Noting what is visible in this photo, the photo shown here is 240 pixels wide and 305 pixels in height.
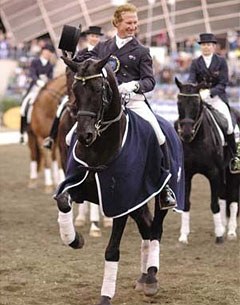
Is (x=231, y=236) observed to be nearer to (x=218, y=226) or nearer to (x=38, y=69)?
(x=218, y=226)

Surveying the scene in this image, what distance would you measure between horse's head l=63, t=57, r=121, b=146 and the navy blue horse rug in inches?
17.1

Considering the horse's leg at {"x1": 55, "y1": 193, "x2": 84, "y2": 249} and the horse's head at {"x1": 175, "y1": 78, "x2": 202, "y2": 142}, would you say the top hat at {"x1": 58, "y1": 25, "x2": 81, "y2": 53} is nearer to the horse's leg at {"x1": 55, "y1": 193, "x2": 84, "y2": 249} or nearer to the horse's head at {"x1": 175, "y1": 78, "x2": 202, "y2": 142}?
the horse's leg at {"x1": 55, "y1": 193, "x2": 84, "y2": 249}

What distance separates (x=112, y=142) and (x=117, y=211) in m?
0.56

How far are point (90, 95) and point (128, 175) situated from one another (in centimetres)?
84

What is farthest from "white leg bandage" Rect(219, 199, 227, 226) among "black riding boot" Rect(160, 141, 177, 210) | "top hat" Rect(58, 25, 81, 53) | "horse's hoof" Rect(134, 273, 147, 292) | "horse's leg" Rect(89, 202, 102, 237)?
"top hat" Rect(58, 25, 81, 53)

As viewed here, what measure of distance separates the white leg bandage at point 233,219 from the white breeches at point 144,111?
3.66 metres

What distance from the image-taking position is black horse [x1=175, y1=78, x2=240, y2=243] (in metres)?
9.70

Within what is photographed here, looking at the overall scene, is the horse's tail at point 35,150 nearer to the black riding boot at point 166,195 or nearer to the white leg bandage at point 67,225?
the black riding boot at point 166,195

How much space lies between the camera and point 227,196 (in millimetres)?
10867

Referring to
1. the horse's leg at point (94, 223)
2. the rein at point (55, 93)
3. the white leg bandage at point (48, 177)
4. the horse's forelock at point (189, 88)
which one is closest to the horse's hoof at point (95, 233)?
the horse's leg at point (94, 223)

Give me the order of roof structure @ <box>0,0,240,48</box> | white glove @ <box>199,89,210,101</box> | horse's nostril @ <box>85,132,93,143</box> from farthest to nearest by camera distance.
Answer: roof structure @ <box>0,0,240,48</box>, white glove @ <box>199,89,210,101</box>, horse's nostril @ <box>85,132,93,143</box>

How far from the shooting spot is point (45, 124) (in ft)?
47.2

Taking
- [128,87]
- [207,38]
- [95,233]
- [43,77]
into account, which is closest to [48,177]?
[43,77]

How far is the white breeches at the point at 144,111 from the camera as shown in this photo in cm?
696
